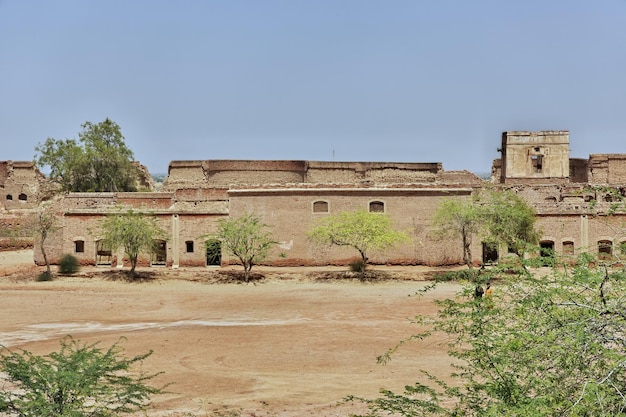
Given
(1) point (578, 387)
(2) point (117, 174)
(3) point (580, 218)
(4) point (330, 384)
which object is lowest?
(4) point (330, 384)

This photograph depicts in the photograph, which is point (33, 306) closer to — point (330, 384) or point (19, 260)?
point (19, 260)

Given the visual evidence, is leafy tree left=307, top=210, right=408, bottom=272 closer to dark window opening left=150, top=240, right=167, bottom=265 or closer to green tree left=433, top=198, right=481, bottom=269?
green tree left=433, top=198, right=481, bottom=269

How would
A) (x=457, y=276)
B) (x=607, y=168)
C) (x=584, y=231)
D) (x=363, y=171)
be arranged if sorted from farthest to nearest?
(x=363, y=171) < (x=607, y=168) < (x=584, y=231) < (x=457, y=276)

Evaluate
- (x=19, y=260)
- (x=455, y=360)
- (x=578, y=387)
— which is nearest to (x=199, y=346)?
(x=455, y=360)

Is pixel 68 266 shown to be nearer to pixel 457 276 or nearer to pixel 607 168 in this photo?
pixel 457 276

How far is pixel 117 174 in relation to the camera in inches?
1757

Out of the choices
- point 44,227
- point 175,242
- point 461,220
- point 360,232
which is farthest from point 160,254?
point 461,220

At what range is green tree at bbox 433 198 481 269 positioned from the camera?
97.6 feet

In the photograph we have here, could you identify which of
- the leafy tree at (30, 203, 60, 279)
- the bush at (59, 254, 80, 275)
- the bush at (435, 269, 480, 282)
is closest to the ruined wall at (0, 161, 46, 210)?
the leafy tree at (30, 203, 60, 279)

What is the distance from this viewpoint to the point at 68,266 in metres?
30.9

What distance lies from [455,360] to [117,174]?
3394 centimetres

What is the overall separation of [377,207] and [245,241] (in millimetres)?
7369

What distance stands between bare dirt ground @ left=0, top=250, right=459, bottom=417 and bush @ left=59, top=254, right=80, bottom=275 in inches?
19.5

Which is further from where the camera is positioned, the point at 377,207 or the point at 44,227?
the point at 377,207
